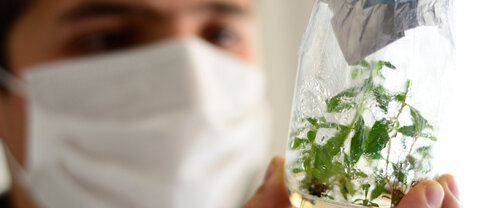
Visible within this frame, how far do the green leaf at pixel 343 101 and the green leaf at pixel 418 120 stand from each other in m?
0.08

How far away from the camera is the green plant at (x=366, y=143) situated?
0.56m

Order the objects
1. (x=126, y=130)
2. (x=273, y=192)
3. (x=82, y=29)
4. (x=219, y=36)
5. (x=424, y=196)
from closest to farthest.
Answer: (x=424, y=196) → (x=273, y=192) → (x=126, y=130) → (x=82, y=29) → (x=219, y=36)

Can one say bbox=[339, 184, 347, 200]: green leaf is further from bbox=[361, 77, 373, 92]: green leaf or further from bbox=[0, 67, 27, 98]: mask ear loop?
bbox=[0, 67, 27, 98]: mask ear loop

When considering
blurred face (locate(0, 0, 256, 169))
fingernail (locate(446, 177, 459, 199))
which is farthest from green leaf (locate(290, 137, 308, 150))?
blurred face (locate(0, 0, 256, 169))

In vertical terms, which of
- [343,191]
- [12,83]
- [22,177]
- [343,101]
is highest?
[343,101]

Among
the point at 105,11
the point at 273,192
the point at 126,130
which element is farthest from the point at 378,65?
the point at 105,11

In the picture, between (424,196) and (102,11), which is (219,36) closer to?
(102,11)

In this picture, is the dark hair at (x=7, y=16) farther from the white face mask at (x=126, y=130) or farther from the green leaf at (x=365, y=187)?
the green leaf at (x=365, y=187)

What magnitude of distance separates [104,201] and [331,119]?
1.18 m

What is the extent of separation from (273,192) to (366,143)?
0.74ft

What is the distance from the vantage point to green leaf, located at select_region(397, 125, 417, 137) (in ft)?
1.84

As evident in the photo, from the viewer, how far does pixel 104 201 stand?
1.52 m

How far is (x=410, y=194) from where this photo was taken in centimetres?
53

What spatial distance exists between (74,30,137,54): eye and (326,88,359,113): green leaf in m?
1.24
